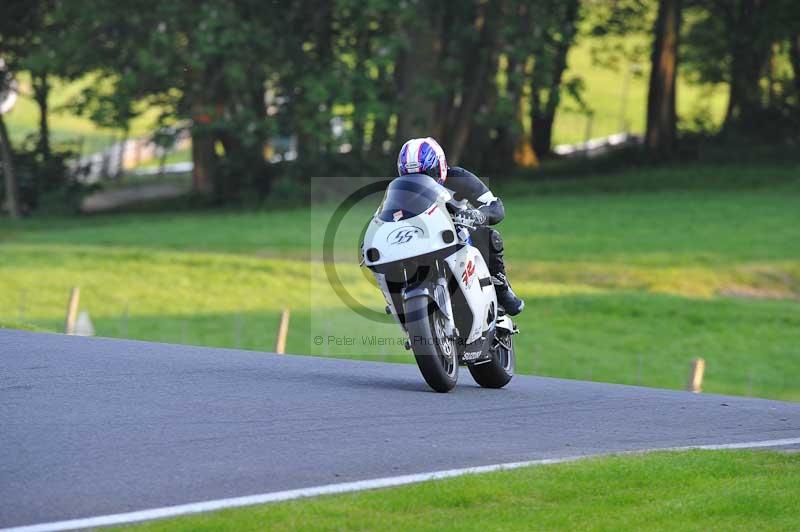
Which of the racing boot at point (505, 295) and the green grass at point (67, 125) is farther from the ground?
the racing boot at point (505, 295)

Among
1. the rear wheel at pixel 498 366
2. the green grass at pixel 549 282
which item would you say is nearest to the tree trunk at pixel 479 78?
the green grass at pixel 549 282

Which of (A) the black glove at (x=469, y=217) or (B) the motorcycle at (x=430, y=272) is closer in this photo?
(B) the motorcycle at (x=430, y=272)

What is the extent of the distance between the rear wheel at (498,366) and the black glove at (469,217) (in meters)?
1.21

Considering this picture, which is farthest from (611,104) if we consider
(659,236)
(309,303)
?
(309,303)

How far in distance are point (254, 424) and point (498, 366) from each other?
3577 millimetres

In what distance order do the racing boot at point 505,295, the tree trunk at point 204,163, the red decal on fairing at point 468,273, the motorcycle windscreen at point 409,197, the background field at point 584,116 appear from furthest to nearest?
the background field at point 584,116 < the tree trunk at point 204,163 < the racing boot at point 505,295 < the red decal on fairing at point 468,273 < the motorcycle windscreen at point 409,197

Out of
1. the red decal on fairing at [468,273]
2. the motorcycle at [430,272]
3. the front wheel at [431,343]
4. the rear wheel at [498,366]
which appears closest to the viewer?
the front wheel at [431,343]

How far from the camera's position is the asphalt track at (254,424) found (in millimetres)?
7344

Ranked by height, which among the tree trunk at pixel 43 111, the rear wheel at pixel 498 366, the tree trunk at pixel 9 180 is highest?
the rear wheel at pixel 498 366

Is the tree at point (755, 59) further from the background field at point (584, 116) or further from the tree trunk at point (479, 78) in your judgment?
the tree trunk at point (479, 78)

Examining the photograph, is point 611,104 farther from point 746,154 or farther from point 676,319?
point 676,319

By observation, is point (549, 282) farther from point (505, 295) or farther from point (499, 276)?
point (499, 276)

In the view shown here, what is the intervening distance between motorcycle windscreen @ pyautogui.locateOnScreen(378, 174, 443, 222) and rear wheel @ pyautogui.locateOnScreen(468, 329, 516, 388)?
1.64 m

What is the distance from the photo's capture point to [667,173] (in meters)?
53.3
